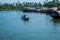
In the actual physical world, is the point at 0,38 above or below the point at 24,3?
above

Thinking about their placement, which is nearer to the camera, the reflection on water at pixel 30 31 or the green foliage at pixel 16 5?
the reflection on water at pixel 30 31

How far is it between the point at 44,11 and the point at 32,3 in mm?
51780

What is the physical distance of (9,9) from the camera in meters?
135

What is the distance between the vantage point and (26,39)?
76.3 feet

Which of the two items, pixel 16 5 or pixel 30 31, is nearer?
pixel 30 31

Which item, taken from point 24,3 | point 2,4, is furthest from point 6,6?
point 24,3

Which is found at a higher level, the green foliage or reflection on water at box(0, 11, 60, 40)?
reflection on water at box(0, 11, 60, 40)

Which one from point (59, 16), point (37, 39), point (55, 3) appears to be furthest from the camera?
point (55, 3)

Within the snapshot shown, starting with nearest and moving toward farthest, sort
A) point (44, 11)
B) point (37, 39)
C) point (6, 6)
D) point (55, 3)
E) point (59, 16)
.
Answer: point (37, 39), point (59, 16), point (44, 11), point (55, 3), point (6, 6)

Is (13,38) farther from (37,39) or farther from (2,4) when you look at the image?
(2,4)

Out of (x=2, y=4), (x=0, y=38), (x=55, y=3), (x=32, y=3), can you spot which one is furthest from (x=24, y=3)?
(x=0, y=38)

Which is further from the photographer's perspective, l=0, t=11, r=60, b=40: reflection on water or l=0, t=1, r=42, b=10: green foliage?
l=0, t=1, r=42, b=10: green foliage

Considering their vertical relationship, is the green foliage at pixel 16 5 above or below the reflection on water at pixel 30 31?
below

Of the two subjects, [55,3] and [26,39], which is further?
[55,3]
